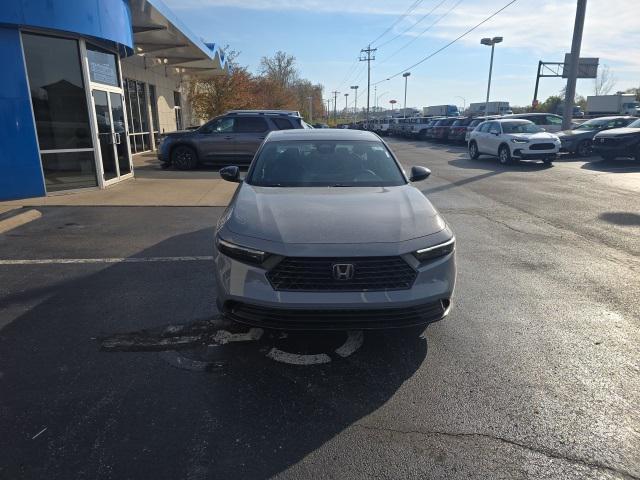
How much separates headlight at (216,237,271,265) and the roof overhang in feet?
38.4

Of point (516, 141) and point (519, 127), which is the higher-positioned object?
point (519, 127)

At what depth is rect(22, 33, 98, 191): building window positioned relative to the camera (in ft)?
31.7

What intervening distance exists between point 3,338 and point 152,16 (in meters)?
12.3

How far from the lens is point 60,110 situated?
10258mm

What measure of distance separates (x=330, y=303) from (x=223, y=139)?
535 inches

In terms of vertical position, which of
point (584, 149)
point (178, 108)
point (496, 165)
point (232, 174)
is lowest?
point (496, 165)

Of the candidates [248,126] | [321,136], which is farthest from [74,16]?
[321,136]

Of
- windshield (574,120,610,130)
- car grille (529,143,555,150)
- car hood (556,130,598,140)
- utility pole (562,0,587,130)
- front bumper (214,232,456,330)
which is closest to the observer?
front bumper (214,232,456,330)

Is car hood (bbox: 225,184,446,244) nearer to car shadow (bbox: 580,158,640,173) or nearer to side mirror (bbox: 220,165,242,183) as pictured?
side mirror (bbox: 220,165,242,183)

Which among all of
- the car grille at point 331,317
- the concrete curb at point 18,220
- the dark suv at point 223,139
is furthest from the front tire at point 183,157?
the car grille at point 331,317

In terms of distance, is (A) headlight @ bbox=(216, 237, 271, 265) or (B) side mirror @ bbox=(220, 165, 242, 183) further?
(B) side mirror @ bbox=(220, 165, 242, 183)

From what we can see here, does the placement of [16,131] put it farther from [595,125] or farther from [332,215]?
[595,125]

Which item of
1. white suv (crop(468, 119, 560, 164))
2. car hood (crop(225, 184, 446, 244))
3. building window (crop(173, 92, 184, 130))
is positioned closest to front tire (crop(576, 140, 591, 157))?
white suv (crop(468, 119, 560, 164))

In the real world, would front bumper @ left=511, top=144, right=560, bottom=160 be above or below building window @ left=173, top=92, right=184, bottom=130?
below
